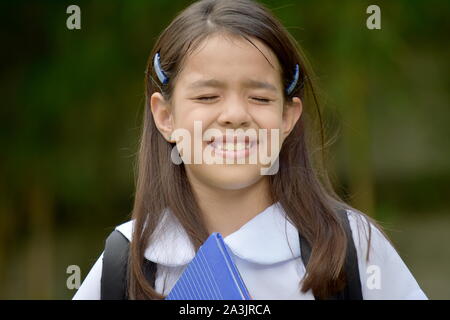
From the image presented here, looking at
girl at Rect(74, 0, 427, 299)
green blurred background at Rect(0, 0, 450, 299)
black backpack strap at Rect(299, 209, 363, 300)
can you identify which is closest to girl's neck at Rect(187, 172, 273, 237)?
girl at Rect(74, 0, 427, 299)

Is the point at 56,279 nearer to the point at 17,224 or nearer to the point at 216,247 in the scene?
the point at 17,224

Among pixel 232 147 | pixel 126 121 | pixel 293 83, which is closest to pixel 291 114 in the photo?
pixel 293 83

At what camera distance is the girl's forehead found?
1219mm

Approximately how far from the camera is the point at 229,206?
1.33 m

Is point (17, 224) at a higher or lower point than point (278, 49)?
lower

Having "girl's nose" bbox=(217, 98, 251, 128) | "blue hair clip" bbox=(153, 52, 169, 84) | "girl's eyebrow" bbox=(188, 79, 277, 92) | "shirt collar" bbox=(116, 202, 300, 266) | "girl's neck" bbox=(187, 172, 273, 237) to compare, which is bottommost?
"shirt collar" bbox=(116, 202, 300, 266)

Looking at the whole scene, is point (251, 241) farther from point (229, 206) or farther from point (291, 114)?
point (291, 114)

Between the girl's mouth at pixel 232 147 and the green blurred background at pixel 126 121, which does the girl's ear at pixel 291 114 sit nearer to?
the girl's mouth at pixel 232 147

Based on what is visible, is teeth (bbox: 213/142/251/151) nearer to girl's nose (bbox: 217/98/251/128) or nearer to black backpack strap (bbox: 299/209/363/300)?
girl's nose (bbox: 217/98/251/128)

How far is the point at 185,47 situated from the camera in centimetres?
130

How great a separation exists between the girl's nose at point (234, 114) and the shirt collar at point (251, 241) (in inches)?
7.0
